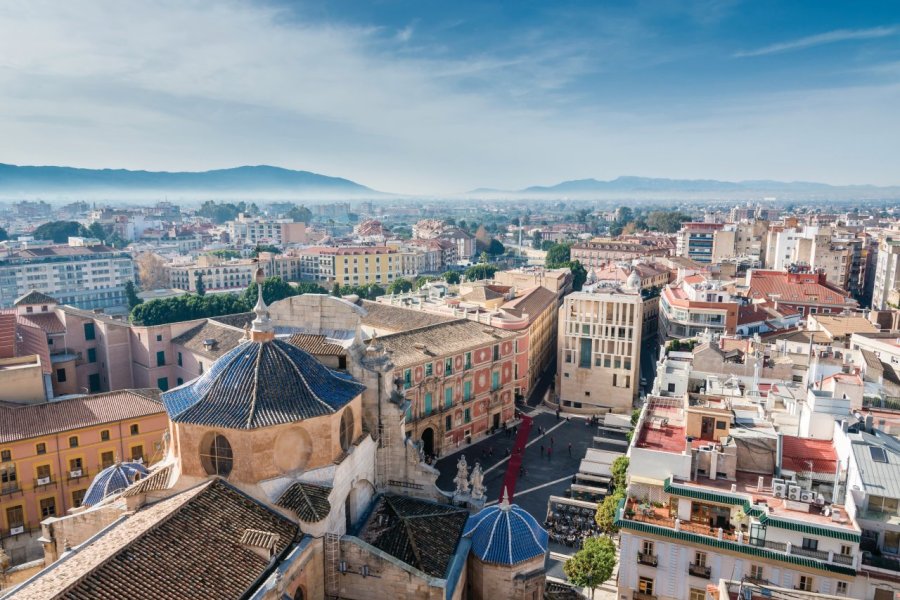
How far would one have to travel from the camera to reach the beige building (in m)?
64.4

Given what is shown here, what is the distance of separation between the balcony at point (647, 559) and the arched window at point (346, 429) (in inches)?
594

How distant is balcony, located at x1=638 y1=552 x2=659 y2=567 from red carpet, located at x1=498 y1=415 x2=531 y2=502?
14326 millimetres

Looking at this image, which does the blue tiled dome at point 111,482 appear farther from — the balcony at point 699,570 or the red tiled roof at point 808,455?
the red tiled roof at point 808,455

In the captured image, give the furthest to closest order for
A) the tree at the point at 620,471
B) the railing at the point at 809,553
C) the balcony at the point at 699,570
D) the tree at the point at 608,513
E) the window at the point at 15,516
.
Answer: the tree at the point at 620,471
the window at the point at 15,516
the tree at the point at 608,513
the balcony at the point at 699,570
the railing at the point at 809,553

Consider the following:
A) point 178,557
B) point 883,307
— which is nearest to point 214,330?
point 178,557

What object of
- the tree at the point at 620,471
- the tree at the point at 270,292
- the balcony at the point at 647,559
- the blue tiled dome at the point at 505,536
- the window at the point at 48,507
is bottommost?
the window at the point at 48,507

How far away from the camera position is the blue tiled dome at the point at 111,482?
3178 cm

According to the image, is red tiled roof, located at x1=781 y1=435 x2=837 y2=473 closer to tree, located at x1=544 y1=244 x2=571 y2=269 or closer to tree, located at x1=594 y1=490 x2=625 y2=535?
tree, located at x1=594 y1=490 x2=625 y2=535

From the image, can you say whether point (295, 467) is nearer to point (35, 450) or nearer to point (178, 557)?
point (178, 557)

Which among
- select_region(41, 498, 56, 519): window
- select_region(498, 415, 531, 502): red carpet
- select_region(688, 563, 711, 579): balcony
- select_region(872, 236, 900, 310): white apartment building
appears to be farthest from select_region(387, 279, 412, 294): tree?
select_region(688, 563, 711, 579): balcony

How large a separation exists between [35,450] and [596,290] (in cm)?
5202

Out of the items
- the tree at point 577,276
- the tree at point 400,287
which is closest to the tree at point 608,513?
the tree at point 577,276

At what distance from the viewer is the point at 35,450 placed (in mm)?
39281

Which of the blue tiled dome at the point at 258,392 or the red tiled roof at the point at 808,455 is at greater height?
the blue tiled dome at the point at 258,392
